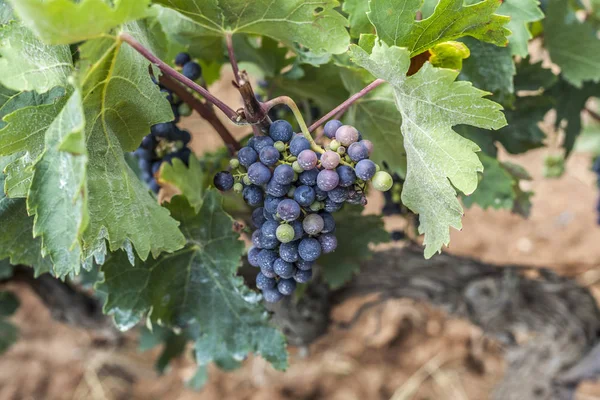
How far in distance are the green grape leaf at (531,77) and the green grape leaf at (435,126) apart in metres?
0.58

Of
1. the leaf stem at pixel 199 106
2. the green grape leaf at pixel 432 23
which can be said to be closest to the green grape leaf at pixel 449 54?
the green grape leaf at pixel 432 23

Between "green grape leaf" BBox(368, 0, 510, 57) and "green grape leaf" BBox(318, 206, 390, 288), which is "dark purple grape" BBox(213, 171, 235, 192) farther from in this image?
"green grape leaf" BBox(318, 206, 390, 288)

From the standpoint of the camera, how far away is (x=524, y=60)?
1187 millimetres

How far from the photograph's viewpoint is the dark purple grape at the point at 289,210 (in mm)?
695

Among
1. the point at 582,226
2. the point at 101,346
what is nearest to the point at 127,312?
the point at 101,346

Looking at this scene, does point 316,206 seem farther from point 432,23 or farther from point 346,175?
point 432,23

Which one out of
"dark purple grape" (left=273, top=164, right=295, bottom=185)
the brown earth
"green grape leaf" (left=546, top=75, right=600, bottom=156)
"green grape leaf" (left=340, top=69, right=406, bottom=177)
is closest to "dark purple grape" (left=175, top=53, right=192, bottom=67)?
"green grape leaf" (left=340, top=69, right=406, bottom=177)

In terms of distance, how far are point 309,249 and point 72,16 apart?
1.29 feet

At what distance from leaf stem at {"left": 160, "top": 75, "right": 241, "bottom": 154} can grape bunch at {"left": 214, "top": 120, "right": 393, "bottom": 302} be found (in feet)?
0.63

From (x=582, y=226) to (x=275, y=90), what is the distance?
231cm

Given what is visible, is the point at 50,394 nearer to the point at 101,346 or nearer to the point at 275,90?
the point at 101,346

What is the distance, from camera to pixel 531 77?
1.19 metres

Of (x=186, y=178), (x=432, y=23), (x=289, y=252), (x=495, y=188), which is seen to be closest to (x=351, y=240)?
(x=495, y=188)

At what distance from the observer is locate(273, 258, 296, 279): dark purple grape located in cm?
75
